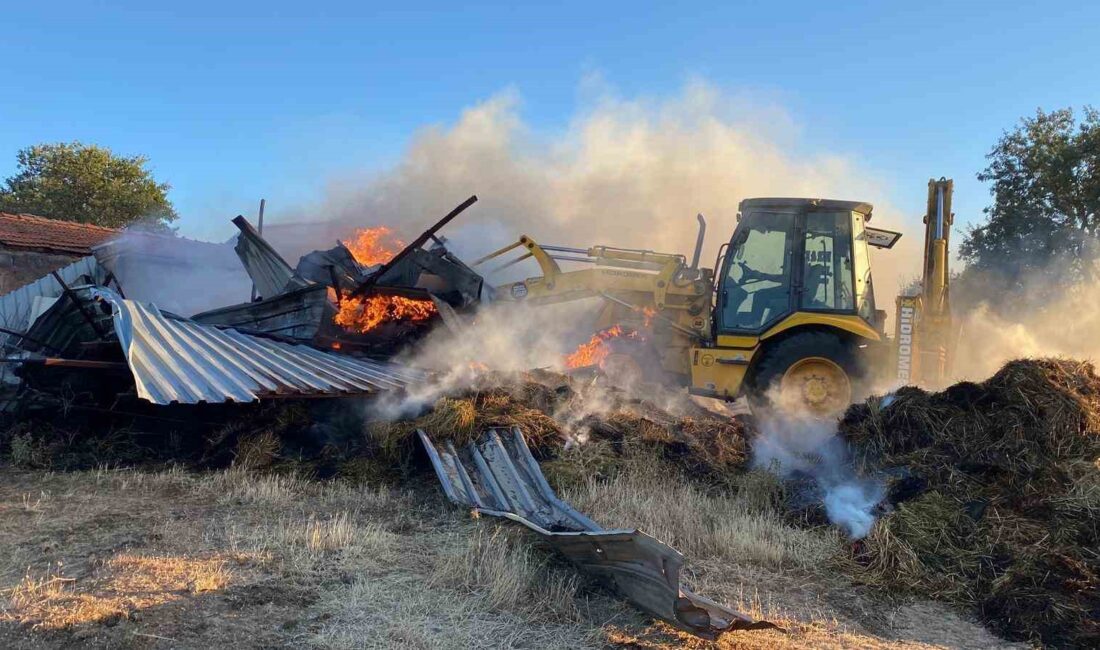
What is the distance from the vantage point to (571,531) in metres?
5.29

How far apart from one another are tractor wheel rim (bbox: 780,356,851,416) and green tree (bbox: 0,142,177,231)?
2688cm

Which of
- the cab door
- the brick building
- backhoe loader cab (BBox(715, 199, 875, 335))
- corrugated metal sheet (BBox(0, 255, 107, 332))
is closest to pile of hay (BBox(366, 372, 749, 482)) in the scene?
the cab door

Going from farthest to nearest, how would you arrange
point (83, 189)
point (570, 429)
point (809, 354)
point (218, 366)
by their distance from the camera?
point (83, 189)
point (809, 354)
point (570, 429)
point (218, 366)

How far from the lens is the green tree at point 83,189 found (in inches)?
1142

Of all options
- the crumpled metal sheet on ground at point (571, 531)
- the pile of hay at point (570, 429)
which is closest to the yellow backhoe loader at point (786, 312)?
the pile of hay at point (570, 429)

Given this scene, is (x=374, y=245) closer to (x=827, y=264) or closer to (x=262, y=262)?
(x=262, y=262)

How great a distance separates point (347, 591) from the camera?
413 cm

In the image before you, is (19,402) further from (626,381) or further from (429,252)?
(626,381)

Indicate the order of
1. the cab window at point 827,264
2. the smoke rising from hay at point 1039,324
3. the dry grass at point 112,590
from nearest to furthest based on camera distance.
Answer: the dry grass at point 112,590 < the cab window at point 827,264 < the smoke rising from hay at point 1039,324

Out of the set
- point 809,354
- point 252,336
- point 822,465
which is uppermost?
point 809,354

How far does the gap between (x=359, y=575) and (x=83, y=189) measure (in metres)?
31.7

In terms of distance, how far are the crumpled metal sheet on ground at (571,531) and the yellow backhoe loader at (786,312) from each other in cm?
351

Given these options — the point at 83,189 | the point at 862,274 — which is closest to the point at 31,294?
the point at 862,274

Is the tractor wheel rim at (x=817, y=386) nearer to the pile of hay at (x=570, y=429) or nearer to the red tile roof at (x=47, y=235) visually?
the pile of hay at (x=570, y=429)
